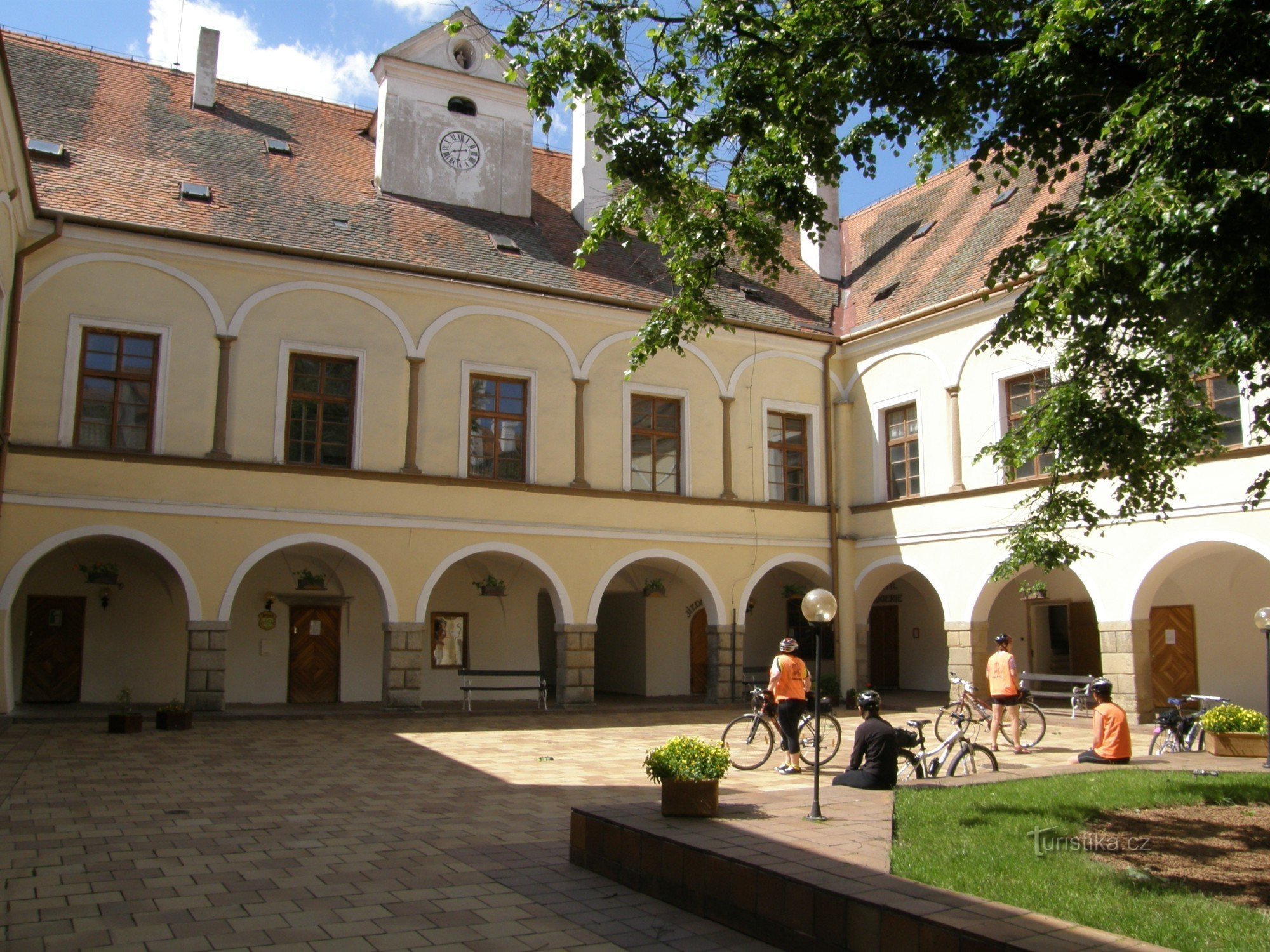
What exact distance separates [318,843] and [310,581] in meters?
11.4

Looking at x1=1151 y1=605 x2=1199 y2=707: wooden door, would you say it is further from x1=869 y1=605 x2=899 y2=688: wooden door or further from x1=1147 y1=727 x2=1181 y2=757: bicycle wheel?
x1=869 y1=605 x2=899 y2=688: wooden door

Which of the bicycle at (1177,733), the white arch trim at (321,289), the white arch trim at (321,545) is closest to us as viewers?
the bicycle at (1177,733)

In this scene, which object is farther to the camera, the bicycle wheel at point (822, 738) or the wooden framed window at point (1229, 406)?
the wooden framed window at point (1229, 406)

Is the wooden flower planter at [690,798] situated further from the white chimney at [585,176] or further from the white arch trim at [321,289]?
the white chimney at [585,176]

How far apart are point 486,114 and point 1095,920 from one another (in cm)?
2034

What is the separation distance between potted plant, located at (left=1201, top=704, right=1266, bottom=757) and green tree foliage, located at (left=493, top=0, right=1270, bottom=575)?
3897mm

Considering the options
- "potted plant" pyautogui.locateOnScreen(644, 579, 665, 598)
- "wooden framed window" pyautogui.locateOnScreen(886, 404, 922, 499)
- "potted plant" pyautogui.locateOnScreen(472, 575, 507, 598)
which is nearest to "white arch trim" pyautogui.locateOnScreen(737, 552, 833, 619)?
"potted plant" pyautogui.locateOnScreen(644, 579, 665, 598)

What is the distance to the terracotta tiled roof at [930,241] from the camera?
20594 millimetres

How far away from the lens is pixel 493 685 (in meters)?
21.1

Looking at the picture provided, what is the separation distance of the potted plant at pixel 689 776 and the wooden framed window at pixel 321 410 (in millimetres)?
11728

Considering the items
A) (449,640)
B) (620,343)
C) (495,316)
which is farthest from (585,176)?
(449,640)

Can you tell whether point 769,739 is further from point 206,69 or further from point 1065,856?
point 206,69

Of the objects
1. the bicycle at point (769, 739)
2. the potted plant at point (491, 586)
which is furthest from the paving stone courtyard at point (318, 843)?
the potted plant at point (491, 586)

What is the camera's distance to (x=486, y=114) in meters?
22.4
